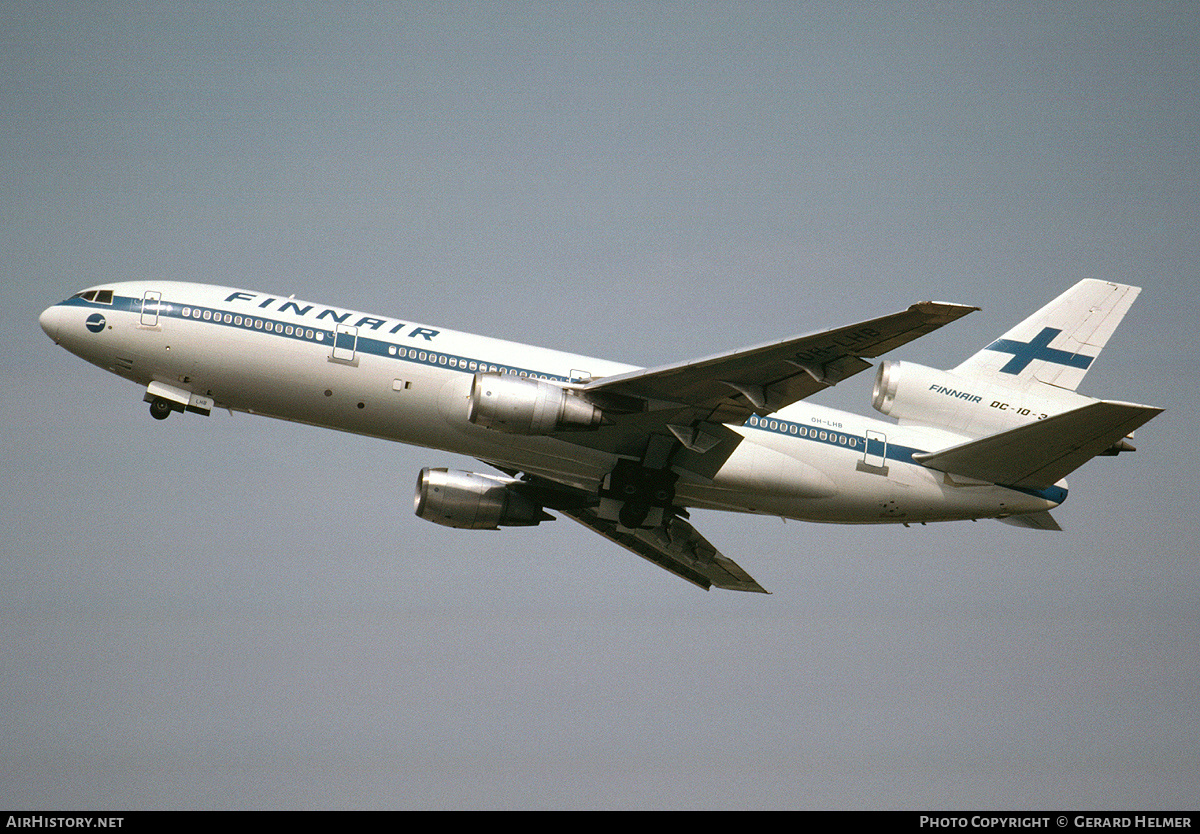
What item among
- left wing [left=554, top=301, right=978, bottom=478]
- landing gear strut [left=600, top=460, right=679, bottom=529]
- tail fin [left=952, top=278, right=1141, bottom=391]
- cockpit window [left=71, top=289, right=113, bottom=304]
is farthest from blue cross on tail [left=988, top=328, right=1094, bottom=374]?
cockpit window [left=71, top=289, right=113, bottom=304]

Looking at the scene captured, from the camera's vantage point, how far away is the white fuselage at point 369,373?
1296 inches

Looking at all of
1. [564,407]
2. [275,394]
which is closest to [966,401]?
[564,407]

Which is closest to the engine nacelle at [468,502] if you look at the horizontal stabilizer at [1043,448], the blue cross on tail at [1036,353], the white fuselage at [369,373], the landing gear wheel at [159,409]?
the white fuselage at [369,373]

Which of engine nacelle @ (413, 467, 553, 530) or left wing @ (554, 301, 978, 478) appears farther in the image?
engine nacelle @ (413, 467, 553, 530)

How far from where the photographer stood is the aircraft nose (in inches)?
1330

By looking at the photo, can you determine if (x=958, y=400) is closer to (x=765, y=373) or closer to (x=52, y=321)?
(x=765, y=373)

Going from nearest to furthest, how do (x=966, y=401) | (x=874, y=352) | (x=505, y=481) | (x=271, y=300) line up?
(x=874, y=352), (x=271, y=300), (x=966, y=401), (x=505, y=481)

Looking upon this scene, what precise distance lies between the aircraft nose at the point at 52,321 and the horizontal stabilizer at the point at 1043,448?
24.5 meters

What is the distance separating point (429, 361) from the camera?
3312 centimetres

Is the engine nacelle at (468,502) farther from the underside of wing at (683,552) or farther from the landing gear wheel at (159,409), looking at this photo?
the landing gear wheel at (159,409)

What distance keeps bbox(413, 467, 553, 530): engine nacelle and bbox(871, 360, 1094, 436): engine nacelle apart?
11773 mm

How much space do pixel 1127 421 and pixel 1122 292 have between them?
332 inches

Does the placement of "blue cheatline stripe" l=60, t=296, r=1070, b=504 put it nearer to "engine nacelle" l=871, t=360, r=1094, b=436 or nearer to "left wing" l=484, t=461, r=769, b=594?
"engine nacelle" l=871, t=360, r=1094, b=436
